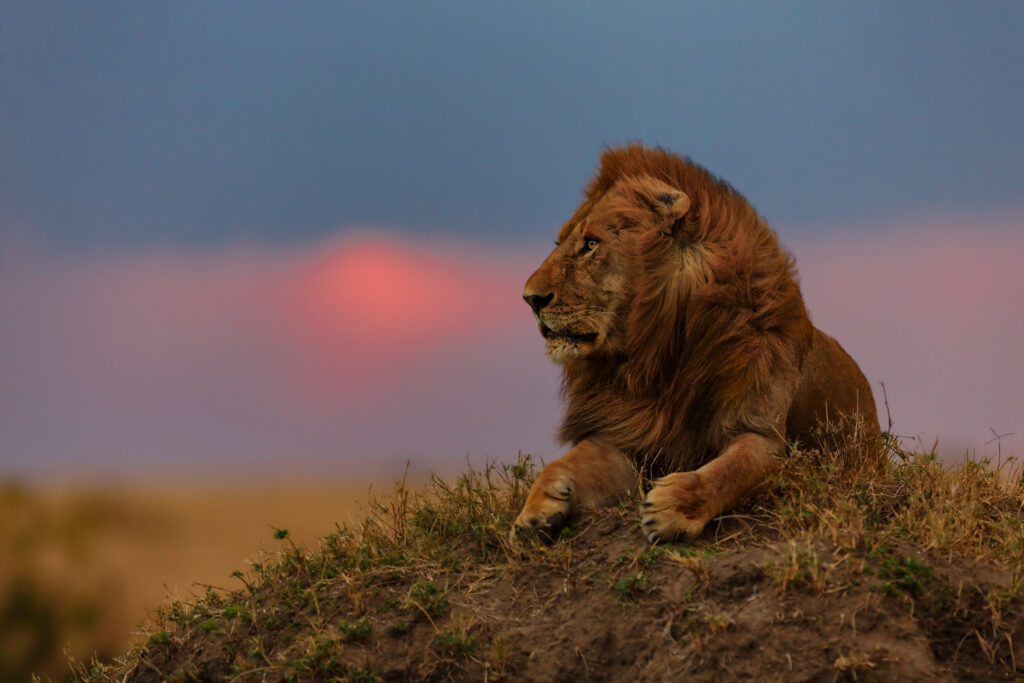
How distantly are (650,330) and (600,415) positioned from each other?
602mm

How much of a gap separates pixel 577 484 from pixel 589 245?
121 cm

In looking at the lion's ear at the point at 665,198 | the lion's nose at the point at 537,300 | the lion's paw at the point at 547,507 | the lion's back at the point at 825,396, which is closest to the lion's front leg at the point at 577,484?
the lion's paw at the point at 547,507

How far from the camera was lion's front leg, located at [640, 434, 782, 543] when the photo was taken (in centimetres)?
485

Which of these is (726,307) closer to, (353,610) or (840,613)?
(840,613)

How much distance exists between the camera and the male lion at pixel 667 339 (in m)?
5.23

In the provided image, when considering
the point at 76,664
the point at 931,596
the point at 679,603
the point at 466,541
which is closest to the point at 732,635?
the point at 679,603

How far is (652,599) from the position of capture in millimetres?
4715

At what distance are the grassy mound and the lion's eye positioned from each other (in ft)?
4.29

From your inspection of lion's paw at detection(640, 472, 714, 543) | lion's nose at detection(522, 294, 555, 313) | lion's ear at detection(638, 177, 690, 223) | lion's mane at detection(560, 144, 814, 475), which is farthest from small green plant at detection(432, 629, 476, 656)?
lion's ear at detection(638, 177, 690, 223)

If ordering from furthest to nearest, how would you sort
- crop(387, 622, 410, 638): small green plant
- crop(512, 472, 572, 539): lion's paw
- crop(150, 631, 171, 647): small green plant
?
crop(150, 631, 171, 647): small green plant → crop(512, 472, 572, 539): lion's paw → crop(387, 622, 410, 638): small green plant

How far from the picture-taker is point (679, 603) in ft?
15.2

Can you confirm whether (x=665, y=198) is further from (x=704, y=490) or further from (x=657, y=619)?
(x=657, y=619)

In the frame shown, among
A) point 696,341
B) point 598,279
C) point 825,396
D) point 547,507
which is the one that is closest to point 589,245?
point 598,279

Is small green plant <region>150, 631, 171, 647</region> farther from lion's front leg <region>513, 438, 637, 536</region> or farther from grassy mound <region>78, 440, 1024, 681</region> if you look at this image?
lion's front leg <region>513, 438, 637, 536</region>
